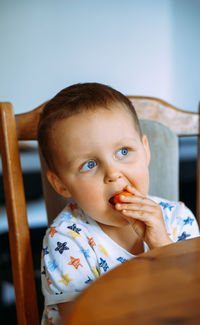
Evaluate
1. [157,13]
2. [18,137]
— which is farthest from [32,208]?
[157,13]

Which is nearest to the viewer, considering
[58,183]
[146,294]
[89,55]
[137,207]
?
[146,294]

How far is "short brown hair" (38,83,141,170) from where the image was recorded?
29.7 inches

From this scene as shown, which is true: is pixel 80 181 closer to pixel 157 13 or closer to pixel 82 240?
pixel 82 240

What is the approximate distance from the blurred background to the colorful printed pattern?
547 millimetres

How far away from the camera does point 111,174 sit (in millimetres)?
731

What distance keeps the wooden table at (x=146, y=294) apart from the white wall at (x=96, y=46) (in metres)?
1.08

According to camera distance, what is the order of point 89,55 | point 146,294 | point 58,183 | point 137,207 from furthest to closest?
point 89,55, point 58,183, point 137,207, point 146,294

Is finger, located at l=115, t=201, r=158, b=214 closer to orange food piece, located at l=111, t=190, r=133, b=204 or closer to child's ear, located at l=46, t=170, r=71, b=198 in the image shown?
orange food piece, located at l=111, t=190, r=133, b=204

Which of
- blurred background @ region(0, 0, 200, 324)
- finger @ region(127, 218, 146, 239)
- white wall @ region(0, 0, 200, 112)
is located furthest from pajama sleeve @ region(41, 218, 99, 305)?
white wall @ region(0, 0, 200, 112)

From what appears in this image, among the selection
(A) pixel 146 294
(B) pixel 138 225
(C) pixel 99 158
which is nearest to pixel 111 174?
(C) pixel 99 158

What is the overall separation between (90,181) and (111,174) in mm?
57

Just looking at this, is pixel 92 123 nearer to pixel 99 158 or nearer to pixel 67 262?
pixel 99 158

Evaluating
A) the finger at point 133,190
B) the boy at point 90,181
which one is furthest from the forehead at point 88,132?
the finger at point 133,190

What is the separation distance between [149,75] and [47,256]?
1061mm
